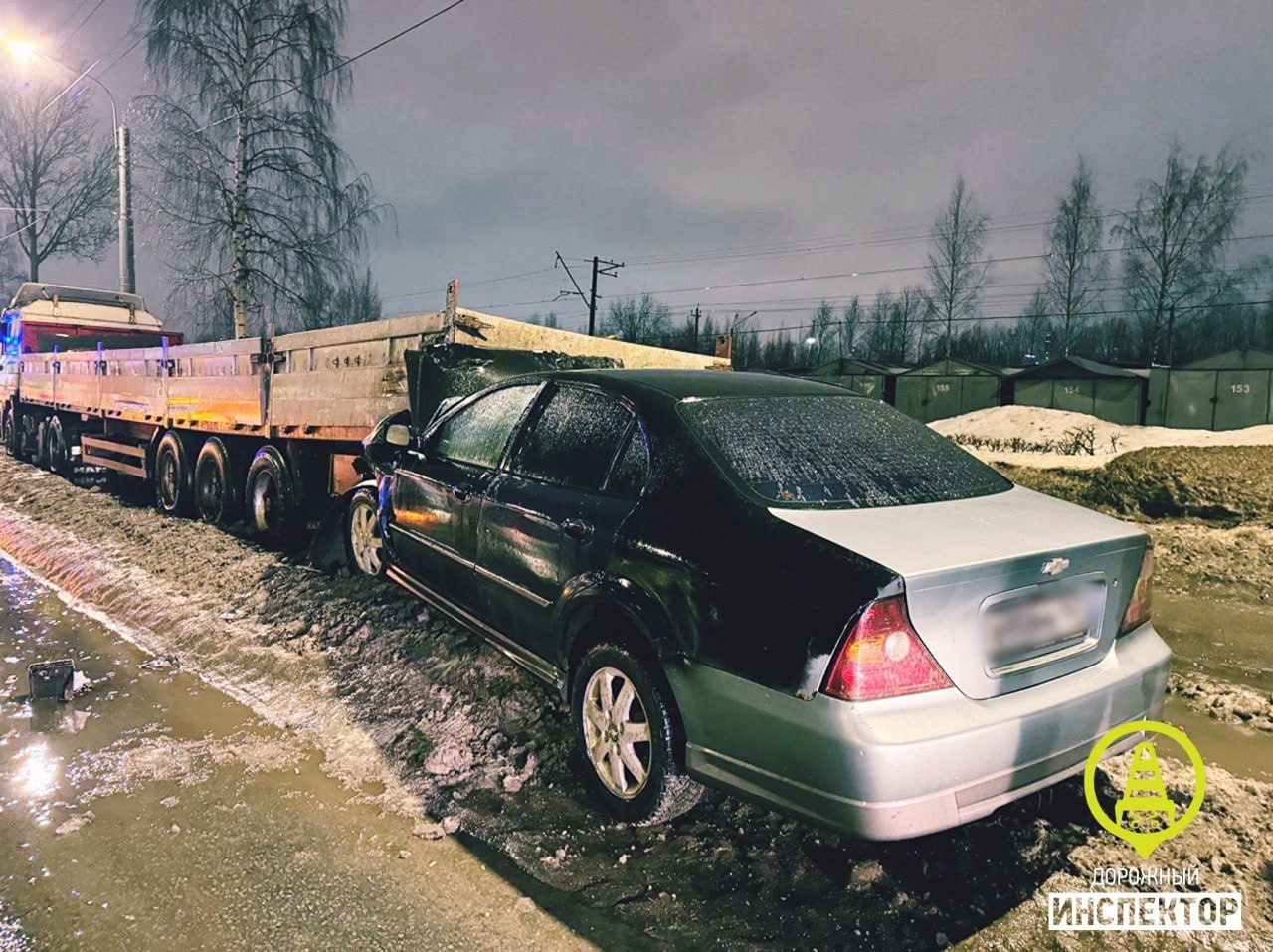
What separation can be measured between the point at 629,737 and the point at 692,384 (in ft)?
4.65

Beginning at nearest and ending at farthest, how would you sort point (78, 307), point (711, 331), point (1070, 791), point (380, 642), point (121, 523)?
point (1070, 791) < point (380, 642) < point (121, 523) < point (78, 307) < point (711, 331)

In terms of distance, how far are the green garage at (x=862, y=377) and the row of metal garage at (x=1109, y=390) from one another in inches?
1.6

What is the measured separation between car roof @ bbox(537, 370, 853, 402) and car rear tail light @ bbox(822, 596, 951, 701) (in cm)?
125

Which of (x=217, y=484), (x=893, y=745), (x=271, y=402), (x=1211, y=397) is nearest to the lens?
(x=893, y=745)

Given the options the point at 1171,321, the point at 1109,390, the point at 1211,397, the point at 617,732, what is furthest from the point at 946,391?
the point at 617,732

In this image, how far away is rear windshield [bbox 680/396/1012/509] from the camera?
2.59 m

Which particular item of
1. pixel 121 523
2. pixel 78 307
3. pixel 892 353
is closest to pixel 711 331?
pixel 892 353

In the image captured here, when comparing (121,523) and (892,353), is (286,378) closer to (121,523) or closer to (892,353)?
(121,523)

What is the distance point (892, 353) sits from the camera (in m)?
→ 58.7

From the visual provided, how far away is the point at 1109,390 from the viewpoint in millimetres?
22719

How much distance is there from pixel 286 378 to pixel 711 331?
2463 inches

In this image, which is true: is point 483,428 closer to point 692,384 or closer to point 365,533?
point 692,384

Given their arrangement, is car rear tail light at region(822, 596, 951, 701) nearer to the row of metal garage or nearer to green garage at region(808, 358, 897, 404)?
the row of metal garage
